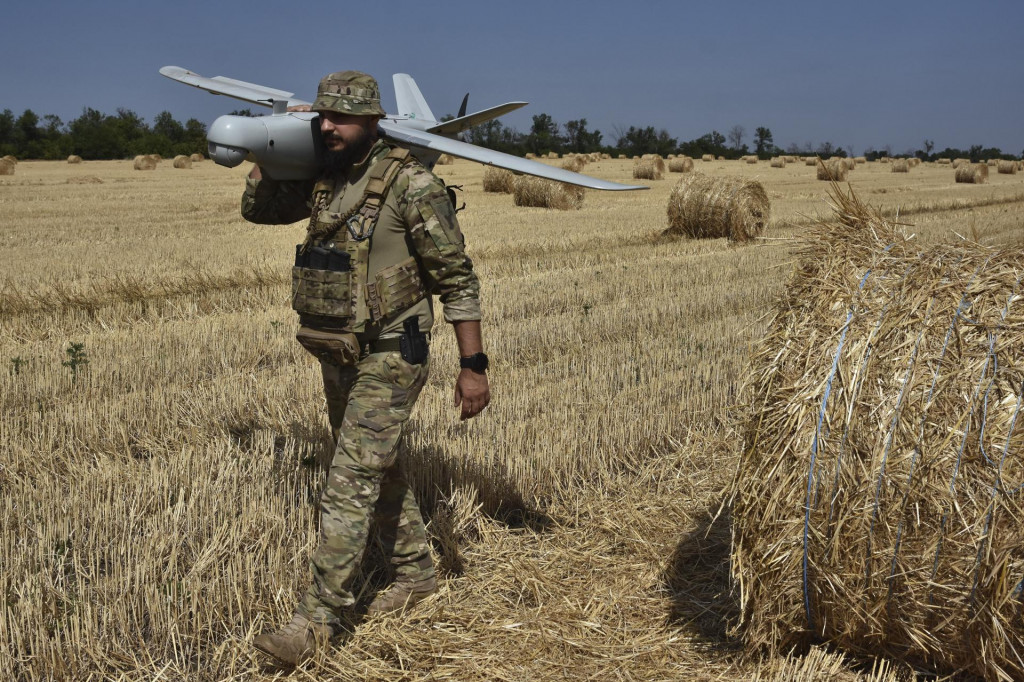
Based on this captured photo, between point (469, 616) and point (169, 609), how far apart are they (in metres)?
1.24

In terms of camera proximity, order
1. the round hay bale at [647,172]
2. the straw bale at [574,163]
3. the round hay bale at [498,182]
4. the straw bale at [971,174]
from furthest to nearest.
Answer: the straw bale at [574,163], the round hay bale at [647,172], the straw bale at [971,174], the round hay bale at [498,182]

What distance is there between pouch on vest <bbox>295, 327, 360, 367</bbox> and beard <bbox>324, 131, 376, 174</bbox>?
0.69 meters

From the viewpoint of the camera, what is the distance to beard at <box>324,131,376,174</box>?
12.2 feet

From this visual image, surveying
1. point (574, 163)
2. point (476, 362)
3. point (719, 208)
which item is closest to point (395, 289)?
→ point (476, 362)

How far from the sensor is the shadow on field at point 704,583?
3.95 meters

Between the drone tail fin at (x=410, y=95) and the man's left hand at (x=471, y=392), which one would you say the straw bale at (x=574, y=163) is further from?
the man's left hand at (x=471, y=392)

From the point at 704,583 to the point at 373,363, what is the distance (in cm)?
187

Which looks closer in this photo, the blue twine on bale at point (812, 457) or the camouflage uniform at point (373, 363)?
the blue twine on bale at point (812, 457)

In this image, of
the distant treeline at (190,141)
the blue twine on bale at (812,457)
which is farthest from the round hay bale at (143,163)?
the blue twine on bale at (812,457)

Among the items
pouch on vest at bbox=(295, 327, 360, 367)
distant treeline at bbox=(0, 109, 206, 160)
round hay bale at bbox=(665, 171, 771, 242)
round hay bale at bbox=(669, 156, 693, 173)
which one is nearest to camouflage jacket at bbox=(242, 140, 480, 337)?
pouch on vest at bbox=(295, 327, 360, 367)

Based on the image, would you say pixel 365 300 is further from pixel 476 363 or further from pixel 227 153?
pixel 227 153

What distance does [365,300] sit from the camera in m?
3.66

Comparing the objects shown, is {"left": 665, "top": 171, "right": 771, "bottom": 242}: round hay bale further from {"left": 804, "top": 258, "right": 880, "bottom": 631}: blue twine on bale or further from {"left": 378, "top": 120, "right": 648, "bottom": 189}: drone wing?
{"left": 804, "top": 258, "right": 880, "bottom": 631}: blue twine on bale

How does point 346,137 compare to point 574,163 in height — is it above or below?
below
